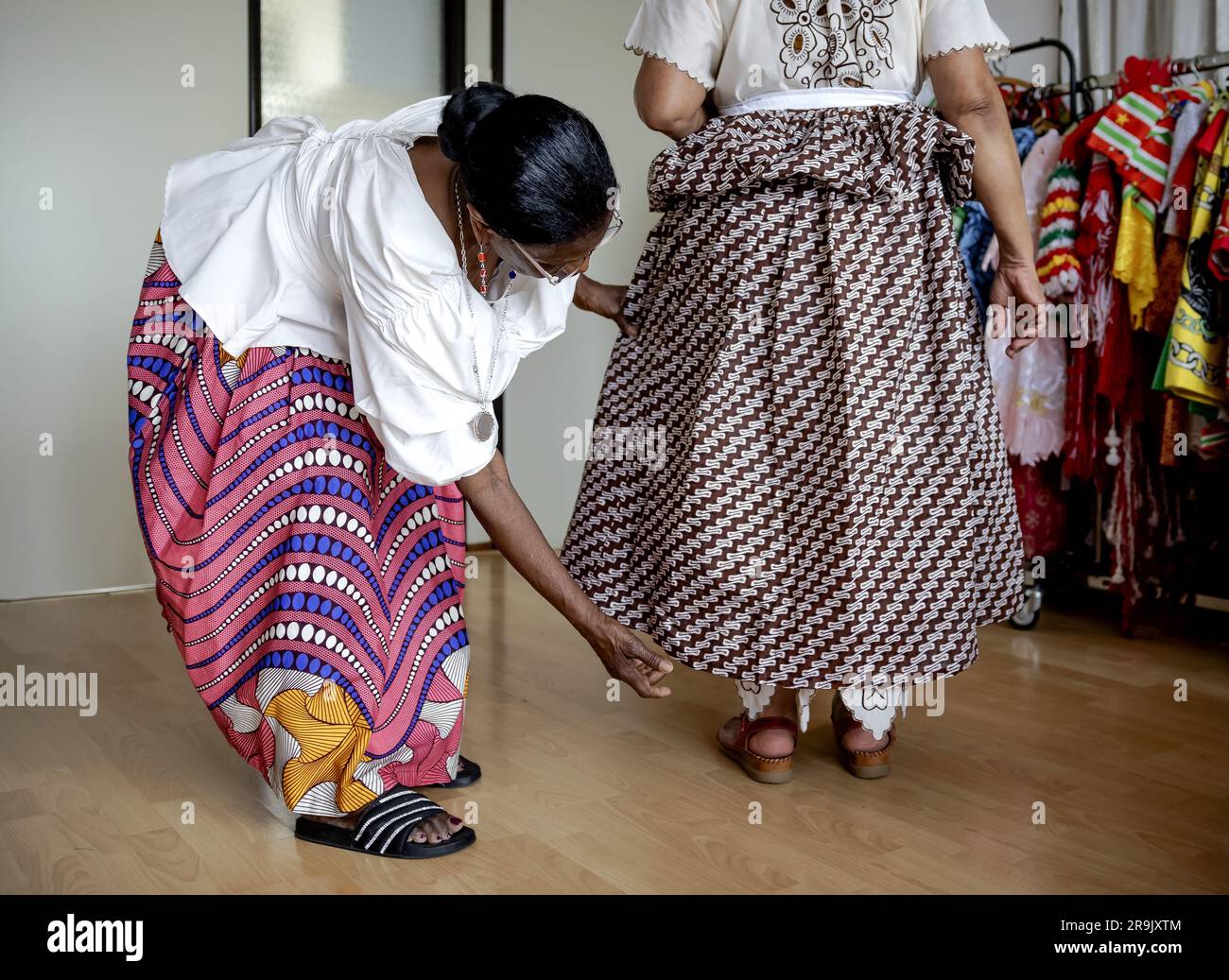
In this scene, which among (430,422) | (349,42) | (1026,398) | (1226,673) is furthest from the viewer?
(349,42)

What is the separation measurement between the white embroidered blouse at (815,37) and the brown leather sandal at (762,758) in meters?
0.89

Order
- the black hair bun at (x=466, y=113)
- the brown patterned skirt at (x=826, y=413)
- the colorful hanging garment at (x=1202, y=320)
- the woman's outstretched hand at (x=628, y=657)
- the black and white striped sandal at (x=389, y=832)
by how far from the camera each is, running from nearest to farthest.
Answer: the black hair bun at (x=466, y=113) → the woman's outstretched hand at (x=628, y=657) → the black and white striped sandal at (x=389, y=832) → the brown patterned skirt at (x=826, y=413) → the colorful hanging garment at (x=1202, y=320)

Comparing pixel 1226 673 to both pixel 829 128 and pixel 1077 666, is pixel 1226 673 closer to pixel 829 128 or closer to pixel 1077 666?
pixel 1077 666

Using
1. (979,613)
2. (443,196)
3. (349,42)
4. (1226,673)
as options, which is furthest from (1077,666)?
(349,42)

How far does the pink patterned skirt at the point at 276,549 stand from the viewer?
140 cm

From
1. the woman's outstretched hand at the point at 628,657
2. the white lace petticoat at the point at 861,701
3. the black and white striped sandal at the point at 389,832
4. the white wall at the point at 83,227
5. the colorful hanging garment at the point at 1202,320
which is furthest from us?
the white wall at the point at 83,227

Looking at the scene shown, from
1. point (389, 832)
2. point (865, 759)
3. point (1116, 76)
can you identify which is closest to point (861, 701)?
point (865, 759)

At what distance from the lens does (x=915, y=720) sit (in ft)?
6.47

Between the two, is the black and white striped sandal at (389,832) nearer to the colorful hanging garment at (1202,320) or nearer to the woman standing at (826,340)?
the woman standing at (826,340)

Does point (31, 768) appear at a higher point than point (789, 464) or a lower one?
lower

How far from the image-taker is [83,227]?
2.96 metres

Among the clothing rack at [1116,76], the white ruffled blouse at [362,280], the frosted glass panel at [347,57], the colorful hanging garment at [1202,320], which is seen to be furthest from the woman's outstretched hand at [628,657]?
the frosted glass panel at [347,57]

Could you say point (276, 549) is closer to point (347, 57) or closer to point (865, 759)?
point (865, 759)

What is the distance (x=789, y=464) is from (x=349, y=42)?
2400 mm
